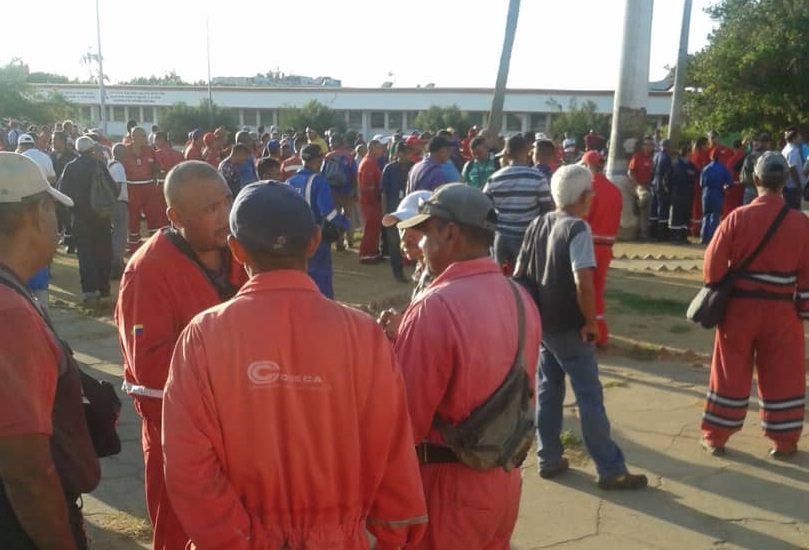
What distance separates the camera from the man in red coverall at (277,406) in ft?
7.43

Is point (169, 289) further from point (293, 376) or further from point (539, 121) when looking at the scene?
point (539, 121)

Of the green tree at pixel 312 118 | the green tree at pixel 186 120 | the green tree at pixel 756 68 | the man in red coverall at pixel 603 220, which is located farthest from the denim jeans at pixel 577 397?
the green tree at pixel 186 120

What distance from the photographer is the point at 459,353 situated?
9.74 feet

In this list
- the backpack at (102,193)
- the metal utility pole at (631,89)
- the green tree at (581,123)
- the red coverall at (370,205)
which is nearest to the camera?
the backpack at (102,193)

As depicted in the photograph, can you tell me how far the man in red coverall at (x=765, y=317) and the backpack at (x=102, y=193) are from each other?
7.18 m

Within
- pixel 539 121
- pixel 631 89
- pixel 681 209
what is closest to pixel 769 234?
pixel 631 89

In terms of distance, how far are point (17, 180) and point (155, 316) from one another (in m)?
0.88

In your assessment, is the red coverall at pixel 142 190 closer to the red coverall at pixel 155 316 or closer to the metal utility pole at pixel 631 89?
the metal utility pole at pixel 631 89

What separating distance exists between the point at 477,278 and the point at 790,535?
9.02 feet

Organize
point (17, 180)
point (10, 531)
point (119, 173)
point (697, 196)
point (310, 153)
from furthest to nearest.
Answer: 1. point (697, 196)
2. point (119, 173)
3. point (310, 153)
4. point (17, 180)
5. point (10, 531)

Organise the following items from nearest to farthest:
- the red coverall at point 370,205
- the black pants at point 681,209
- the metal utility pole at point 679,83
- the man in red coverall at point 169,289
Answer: the man in red coverall at point 169,289 → the red coverall at point 370,205 → the black pants at point 681,209 → the metal utility pole at point 679,83

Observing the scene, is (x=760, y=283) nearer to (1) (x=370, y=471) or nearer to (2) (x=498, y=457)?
(2) (x=498, y=457)

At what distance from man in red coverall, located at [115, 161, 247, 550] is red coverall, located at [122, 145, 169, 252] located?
1026 centimetres

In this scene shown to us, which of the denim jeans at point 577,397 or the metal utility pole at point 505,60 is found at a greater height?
the metal utility pole at point 505,60
